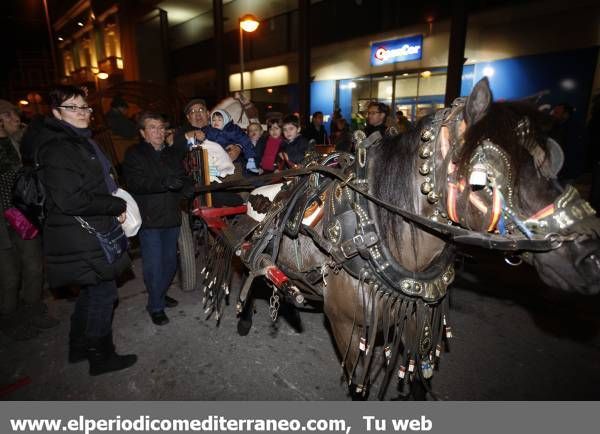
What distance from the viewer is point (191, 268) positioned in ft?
13.2

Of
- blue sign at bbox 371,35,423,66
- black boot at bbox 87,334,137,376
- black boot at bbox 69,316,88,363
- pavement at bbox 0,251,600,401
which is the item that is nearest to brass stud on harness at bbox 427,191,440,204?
pavement at bbox 0,251,600,401

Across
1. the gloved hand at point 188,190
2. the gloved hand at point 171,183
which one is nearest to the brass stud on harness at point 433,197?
the gloved hand at point 188,190

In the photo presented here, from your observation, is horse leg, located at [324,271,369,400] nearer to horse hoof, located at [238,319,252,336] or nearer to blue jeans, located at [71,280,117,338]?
horse hoof, located at [238,319,252,336]

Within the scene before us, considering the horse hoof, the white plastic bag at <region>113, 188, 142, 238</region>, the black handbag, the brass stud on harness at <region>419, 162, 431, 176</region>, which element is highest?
the brass stud on harness at <region>419, 162, 431, 176</region>

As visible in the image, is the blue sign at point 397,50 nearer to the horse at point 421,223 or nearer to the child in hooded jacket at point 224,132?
the child in hooded jacket at point 224,132

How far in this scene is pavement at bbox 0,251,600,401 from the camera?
8.13 ft

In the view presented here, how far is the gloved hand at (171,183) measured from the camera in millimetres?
2867

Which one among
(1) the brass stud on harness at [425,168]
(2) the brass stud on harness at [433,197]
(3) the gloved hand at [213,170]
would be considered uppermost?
(1) the brass stud on harness at [425,168]

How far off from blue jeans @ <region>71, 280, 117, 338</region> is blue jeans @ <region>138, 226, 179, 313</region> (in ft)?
1.87

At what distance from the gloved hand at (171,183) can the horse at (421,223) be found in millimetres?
796

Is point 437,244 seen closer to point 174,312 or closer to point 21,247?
point 174,312

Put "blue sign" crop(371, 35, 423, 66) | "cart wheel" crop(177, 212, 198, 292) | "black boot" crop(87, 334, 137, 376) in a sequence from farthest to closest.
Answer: "blue sign" crop(371, 35, 423, 66) → "cart wheel" crop(177, 212, 198, 292) → "black boot" crop(87, 334, 137, 376)

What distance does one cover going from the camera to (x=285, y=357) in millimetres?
2895

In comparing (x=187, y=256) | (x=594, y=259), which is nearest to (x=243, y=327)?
(x=187, y=256)
